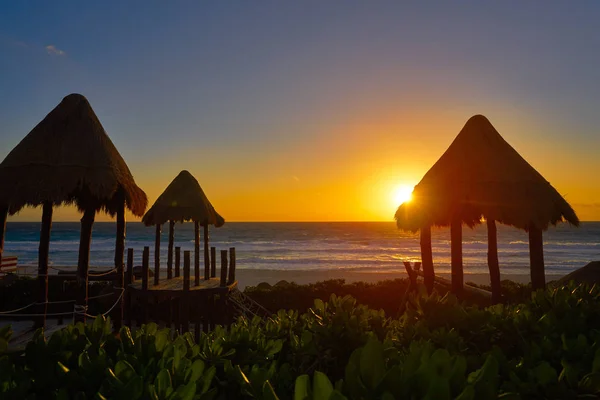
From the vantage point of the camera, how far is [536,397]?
7.53 feet

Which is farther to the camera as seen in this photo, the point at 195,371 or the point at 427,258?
the point at 427,258

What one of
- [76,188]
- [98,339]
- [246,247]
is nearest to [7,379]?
[98,339]

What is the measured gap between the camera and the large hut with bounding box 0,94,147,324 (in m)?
8.70

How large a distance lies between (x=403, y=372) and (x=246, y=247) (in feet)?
199

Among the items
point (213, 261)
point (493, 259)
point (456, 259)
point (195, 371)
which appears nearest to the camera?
point (195, 371)

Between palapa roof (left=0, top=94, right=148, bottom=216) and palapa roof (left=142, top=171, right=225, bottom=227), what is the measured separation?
12.6 feet

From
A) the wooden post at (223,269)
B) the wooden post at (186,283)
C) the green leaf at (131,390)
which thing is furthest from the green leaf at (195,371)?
the wooden post at (223,269)

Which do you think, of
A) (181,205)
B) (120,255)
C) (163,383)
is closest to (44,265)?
(120,255)

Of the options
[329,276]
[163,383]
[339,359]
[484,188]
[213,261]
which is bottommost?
[329,276]

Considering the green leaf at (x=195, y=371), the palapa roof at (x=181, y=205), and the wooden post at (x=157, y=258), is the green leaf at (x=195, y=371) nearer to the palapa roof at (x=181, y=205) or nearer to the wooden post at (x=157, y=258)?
the wooden post at (x=157, y=258)

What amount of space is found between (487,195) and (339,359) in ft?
23.6

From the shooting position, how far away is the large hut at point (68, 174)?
8703 mm

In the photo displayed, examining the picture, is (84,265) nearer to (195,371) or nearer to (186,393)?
(195,371)

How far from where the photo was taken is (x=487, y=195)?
30.2 feet
